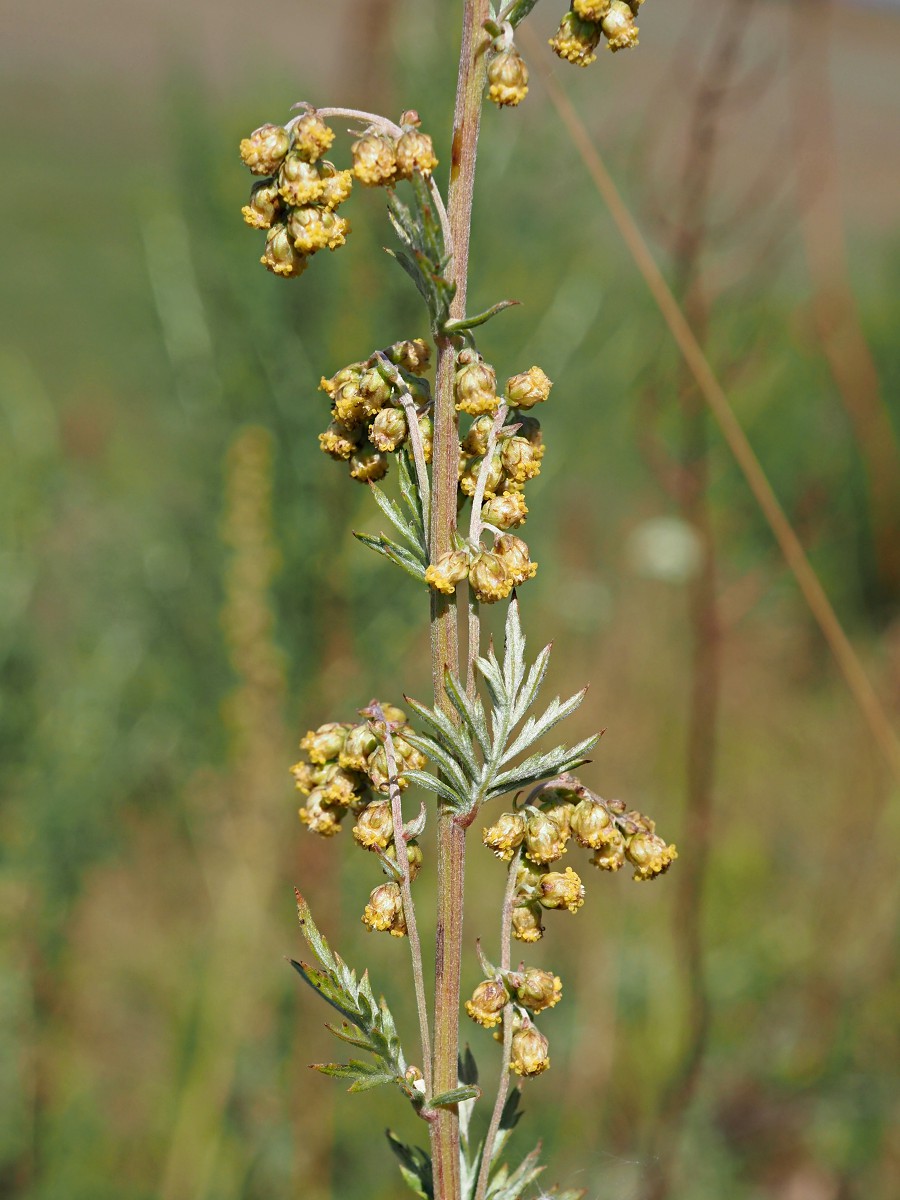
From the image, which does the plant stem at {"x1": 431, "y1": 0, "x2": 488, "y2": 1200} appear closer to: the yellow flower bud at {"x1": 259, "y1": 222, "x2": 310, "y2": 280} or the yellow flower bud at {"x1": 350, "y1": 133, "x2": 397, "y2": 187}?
the yellow flower bud at {"x1": 350, "y1": 133, "x2": 397, "y2": 187}

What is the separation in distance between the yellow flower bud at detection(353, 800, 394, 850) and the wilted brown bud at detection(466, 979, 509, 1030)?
0.20 m

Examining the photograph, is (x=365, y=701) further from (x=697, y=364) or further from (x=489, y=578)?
(x=489, y=578)

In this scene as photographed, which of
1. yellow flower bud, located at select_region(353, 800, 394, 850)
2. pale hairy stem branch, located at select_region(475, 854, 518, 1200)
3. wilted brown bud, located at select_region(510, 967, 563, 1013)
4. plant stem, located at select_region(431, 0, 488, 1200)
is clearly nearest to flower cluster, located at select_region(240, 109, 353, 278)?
plant stem, located at select_region(431, 0, 488, 1200)

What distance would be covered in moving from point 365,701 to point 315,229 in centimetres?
334

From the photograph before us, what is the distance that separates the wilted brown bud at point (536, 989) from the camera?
3.82ft

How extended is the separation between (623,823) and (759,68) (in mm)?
2944

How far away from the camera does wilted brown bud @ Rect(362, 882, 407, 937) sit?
118cm

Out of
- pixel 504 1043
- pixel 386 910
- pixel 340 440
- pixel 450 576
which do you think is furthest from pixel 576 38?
pixel 504 1043

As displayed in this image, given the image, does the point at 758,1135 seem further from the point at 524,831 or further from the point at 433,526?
the point at 433,526

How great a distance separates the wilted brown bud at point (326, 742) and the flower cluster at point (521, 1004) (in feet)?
1.06

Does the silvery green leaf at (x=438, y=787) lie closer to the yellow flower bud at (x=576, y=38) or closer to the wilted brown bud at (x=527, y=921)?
the wilted brown bud at (x=527, y=921)

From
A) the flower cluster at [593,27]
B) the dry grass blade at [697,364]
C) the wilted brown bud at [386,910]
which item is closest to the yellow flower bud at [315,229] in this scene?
the flower cluster at [593,27]

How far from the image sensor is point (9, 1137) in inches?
140

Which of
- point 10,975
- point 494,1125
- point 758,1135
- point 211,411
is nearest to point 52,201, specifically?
point 211,411
